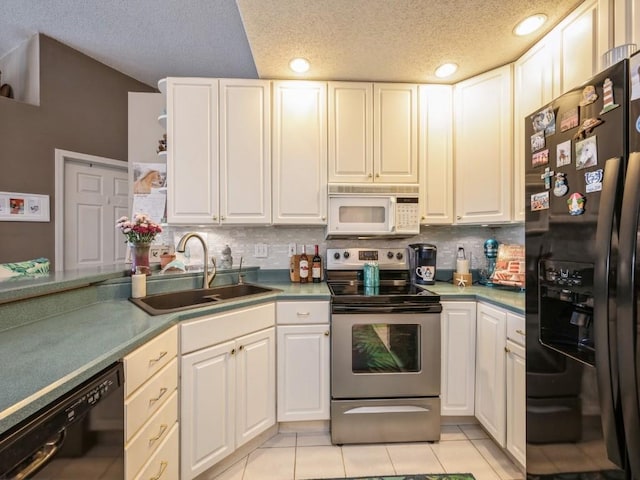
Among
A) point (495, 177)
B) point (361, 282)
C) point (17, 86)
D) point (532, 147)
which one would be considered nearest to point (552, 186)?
point (532, 147)

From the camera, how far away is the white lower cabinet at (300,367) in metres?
1.92

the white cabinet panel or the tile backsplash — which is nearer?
the white cabinet panel

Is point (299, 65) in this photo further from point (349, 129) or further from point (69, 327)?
point (69, 327)

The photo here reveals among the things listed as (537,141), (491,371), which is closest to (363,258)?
(491,371)

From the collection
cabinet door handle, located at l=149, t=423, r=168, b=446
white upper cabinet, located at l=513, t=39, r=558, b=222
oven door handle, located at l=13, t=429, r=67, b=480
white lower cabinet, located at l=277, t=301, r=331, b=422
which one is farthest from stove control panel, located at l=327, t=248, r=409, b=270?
oven door handle, located at l=13, t=429, r=67, b=480

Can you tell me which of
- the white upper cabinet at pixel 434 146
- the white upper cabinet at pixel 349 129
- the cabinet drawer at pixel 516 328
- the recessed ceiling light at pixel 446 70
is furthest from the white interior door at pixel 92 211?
the cabinet drawer at pixel 516 328

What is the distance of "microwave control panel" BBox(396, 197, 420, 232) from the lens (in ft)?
7.27

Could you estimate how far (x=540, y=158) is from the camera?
1175 mm

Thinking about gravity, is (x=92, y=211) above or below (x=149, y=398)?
above

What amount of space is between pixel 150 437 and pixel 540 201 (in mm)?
1754

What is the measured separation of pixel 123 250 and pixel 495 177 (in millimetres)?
3873

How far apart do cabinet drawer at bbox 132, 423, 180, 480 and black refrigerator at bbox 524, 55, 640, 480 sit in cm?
151

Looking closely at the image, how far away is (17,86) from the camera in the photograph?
2951 millimetres

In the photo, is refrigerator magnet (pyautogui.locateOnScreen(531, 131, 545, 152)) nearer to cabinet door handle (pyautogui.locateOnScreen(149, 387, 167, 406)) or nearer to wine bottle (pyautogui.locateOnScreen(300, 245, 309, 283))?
wine bottle (pyautogui.locateOnScreen(300, 245, 309, 283))
